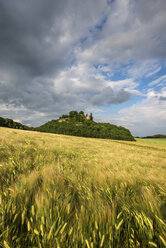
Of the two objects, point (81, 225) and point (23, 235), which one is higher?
point (81, 225)

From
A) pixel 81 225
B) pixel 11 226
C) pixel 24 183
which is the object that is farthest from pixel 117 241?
pixel 24 183

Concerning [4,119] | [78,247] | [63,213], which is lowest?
[78,247]

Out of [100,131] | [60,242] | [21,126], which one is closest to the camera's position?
[60,242]

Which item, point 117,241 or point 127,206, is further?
point 127,206

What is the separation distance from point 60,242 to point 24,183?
3.16 feet

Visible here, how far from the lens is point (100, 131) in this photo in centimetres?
7038

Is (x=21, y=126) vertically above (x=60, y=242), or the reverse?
(x=21, y=126)

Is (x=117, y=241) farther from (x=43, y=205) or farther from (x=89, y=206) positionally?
(x=43, y=205)

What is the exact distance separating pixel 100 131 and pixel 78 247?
7075 centimetres

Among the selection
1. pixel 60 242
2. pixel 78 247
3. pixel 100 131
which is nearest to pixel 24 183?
pixel 60 242

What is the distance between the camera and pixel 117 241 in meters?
0.89

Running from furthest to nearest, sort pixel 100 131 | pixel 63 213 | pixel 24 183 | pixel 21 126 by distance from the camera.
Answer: pixel 100 131
pixel 21 126
pixel 24 183
pixel 63 213

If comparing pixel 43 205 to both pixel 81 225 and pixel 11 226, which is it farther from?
Result: pixel 81 225

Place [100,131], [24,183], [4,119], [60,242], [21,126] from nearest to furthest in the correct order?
[60,242]
[24,183]
[4,119]
[21,126]
[100,131]
